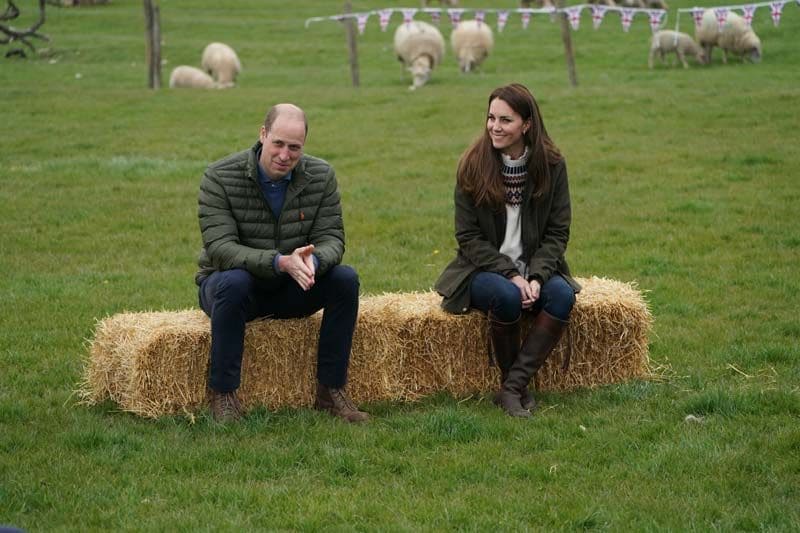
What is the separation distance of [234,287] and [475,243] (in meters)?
1.58

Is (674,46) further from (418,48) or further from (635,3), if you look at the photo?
(635,3)

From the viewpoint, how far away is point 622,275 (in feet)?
35.2

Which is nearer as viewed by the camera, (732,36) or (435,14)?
(435,14)

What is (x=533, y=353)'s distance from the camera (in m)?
7.14

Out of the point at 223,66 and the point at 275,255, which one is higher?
the point at 275,255

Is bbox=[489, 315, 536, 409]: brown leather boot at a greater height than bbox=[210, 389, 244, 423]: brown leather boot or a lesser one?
greater

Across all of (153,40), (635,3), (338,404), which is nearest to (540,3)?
(635,3)

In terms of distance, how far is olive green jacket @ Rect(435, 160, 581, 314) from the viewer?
7273 millimetres

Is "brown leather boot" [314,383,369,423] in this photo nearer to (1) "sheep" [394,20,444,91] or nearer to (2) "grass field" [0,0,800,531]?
(2) "grass field" [0,0,800,531]

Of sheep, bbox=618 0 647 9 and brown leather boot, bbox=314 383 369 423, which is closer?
Answer: brown leather boot, bbox=314 383 369 423

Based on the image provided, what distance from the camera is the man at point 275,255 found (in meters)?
6.72

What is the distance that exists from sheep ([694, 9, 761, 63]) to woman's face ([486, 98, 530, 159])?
80.9ft

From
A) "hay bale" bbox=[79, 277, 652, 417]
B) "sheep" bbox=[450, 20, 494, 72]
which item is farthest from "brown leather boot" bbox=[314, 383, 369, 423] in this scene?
"sheep" bbox=[450, 20, 494, 72]

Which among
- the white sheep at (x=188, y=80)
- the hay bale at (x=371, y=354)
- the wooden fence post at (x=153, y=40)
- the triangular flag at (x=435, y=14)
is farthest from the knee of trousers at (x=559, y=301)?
the white sheep at (x=188, y=80)
